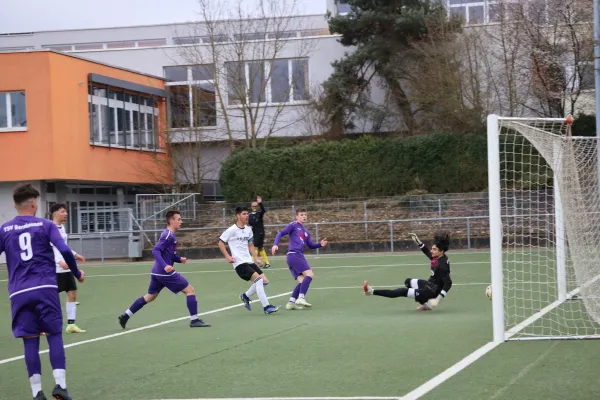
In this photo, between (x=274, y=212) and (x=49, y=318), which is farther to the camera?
(x=274, y=212)

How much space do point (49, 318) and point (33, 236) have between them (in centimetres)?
75

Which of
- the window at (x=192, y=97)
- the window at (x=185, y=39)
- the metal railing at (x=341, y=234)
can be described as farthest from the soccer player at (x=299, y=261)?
the window at (x=185, y=39)

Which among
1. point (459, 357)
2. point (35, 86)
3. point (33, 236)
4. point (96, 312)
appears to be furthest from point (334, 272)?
point (35, 86)

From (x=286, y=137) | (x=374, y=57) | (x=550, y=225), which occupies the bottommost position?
(x=550, y=225)

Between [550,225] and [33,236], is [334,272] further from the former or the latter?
[33,236]

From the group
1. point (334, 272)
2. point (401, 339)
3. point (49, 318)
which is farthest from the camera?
point (334, 272)

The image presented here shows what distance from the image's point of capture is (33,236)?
26.5 ft

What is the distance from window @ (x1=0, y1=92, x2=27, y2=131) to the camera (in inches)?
1492

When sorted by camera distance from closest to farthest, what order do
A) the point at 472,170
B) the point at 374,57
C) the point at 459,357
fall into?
1. the point at 459,357
2. the point at 472,170
3. the point at 374,57

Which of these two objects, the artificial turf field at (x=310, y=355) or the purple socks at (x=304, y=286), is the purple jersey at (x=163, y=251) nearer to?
the artificial turf field at (x=310, y=355)

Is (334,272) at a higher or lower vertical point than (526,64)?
lower

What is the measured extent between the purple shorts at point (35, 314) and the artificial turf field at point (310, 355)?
2.40ft

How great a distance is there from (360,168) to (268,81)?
340 inches

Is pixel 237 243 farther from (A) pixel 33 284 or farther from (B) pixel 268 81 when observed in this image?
(B) pixel 268 81
